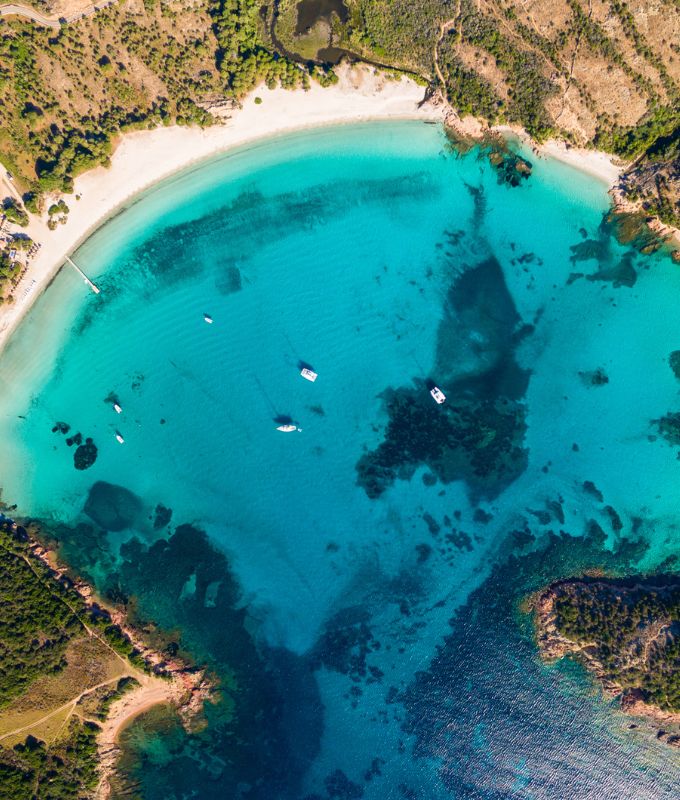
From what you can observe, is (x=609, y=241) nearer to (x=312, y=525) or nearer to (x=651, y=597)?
(x=651, y=597)

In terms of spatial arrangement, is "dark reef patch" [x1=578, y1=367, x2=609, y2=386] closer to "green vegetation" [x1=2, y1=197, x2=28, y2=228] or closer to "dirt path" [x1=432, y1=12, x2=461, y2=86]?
"dirt path" [x1=432, y1=12, x2=461, y2=86]

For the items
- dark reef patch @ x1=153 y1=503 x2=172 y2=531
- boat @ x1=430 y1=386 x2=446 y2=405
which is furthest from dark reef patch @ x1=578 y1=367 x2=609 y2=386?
dark reef patch @ x1=153 y1=503 x2=172 y2=531

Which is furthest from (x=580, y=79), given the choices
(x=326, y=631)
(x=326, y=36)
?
(x=326, y=631)

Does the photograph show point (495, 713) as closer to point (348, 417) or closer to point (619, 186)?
point (348, 417)

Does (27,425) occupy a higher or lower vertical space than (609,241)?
lower

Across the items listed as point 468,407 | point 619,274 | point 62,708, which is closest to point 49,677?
point 62,708
